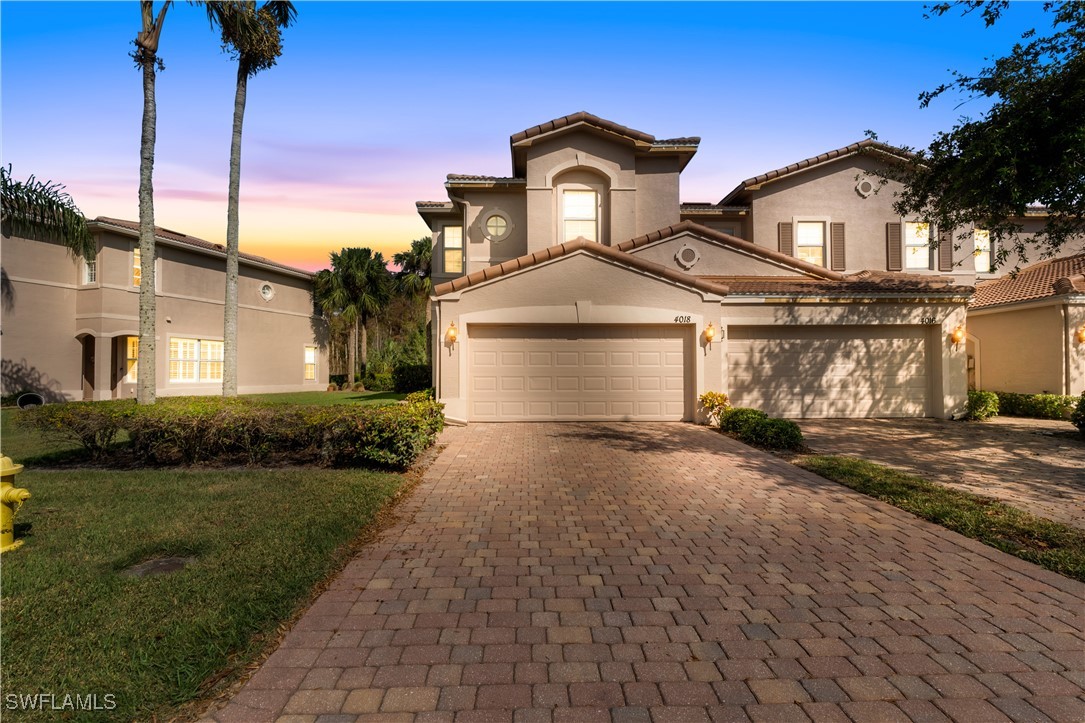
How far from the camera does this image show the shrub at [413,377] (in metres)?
21.6

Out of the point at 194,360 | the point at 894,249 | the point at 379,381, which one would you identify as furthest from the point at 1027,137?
the point at 194,360

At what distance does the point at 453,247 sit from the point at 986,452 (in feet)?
54.0

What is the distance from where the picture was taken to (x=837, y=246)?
17594 mm

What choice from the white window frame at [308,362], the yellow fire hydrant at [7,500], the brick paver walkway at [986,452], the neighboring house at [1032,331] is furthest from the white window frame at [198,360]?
the neighboring house at [1032,331]

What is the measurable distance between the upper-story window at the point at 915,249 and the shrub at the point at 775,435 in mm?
12293

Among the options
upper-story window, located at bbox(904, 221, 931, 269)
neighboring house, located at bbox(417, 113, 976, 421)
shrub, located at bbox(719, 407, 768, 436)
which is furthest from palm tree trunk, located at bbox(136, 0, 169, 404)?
upper-story window, located at bbox(904, 221, 931, 269)

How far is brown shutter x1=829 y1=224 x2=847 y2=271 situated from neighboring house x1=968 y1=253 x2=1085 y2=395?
400cm

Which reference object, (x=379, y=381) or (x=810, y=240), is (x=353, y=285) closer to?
(x=379, y=381)

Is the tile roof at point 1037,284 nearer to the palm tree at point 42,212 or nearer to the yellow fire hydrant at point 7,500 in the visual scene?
the yellow fire hydrant at point 7,500

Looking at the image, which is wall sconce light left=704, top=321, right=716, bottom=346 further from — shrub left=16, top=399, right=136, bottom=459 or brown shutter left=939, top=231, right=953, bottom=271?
brown shutter left=939, top=231, right=953, bottom=271

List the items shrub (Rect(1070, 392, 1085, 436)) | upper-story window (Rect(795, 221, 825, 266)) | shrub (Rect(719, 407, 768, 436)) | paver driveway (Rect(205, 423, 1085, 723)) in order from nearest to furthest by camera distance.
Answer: paver driveway (Rect(205, 423, 1085, 723)) → shrub (Rect(1070, 392, 1085, 436)) → shrub (Rect(719, 407, 768, 436)) → upper-story window (Rect(795, 221, 825, 266))

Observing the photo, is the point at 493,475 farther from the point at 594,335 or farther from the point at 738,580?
the point at 594,335

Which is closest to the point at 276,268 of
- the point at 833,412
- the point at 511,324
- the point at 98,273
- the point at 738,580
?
the point at 98,273

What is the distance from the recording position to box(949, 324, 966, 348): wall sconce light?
40.7ft
